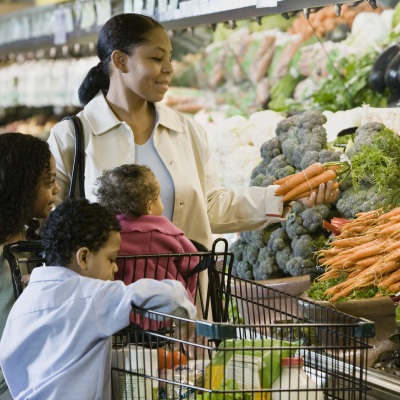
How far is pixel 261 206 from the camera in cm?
357

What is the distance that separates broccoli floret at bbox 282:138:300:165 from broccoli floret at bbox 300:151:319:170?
0.44ft

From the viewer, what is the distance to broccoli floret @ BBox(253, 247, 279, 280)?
14.6ft

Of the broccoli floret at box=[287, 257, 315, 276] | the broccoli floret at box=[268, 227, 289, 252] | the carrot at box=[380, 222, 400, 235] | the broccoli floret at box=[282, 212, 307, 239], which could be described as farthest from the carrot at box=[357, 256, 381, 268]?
the broccoli floret at box=[268, 227, 289, 252]

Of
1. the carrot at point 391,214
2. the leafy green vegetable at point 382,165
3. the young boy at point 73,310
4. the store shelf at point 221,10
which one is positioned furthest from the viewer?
the store shelf at point 221,10

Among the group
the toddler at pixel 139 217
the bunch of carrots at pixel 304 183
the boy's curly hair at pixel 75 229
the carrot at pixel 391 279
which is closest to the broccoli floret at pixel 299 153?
the bunch of carrots at pixel 304 183

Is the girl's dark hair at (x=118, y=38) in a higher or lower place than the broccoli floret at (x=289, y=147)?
higher

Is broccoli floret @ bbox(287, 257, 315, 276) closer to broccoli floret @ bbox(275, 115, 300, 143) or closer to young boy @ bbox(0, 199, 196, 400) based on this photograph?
broccoli floret @ bbox(275, 115, 300, 143)

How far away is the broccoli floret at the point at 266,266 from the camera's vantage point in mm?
4445

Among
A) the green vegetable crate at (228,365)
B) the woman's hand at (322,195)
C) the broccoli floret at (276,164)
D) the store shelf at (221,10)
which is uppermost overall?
the store shelf at (221,10)

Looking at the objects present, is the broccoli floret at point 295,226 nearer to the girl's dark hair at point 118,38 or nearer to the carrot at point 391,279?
the carrot at point 391,279

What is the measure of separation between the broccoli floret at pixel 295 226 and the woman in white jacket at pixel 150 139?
71 centimetres

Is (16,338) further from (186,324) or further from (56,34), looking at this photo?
(56,34)

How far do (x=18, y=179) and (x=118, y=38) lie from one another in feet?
2.75

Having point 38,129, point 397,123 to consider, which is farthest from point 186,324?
point 38,129
